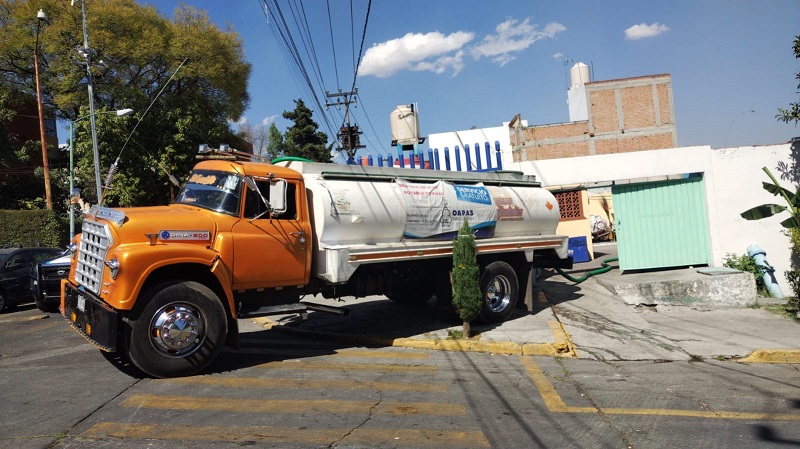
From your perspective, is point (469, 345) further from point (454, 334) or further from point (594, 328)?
point (594, 328)

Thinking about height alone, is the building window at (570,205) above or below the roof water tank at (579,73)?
below

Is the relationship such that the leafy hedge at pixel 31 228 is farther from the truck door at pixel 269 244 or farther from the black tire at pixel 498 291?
the black tire at pixel 498 291

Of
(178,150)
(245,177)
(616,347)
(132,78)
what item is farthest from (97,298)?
(132,78)

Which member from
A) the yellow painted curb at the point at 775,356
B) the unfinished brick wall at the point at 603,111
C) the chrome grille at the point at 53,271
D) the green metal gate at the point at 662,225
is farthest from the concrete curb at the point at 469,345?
the unfinished brick wall at the point at 603,111

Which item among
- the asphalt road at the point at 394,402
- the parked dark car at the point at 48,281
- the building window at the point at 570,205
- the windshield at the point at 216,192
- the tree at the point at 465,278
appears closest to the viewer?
the asphalt road at the point at 394,402

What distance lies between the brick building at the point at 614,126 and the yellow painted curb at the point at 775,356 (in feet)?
54.6

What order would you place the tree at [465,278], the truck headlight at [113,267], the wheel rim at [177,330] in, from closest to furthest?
the truck headlight at [113,267] → the wheel rim at [177,330] → the tree at [465,278]

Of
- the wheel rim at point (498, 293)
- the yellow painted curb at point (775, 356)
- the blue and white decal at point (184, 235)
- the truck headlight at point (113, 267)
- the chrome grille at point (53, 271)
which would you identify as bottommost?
the yellow painted curb at point (775, 356)

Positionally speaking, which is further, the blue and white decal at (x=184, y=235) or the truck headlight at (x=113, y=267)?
the blue and white decal at (x=184, y=235)

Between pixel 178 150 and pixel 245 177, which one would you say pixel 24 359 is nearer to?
pixel 245 177

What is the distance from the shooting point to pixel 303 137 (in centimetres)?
4662

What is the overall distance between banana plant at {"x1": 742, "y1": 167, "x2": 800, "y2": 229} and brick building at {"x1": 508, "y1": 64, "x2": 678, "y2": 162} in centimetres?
1254

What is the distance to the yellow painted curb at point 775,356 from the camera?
7609 millimetres

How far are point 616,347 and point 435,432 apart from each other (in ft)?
15.5
